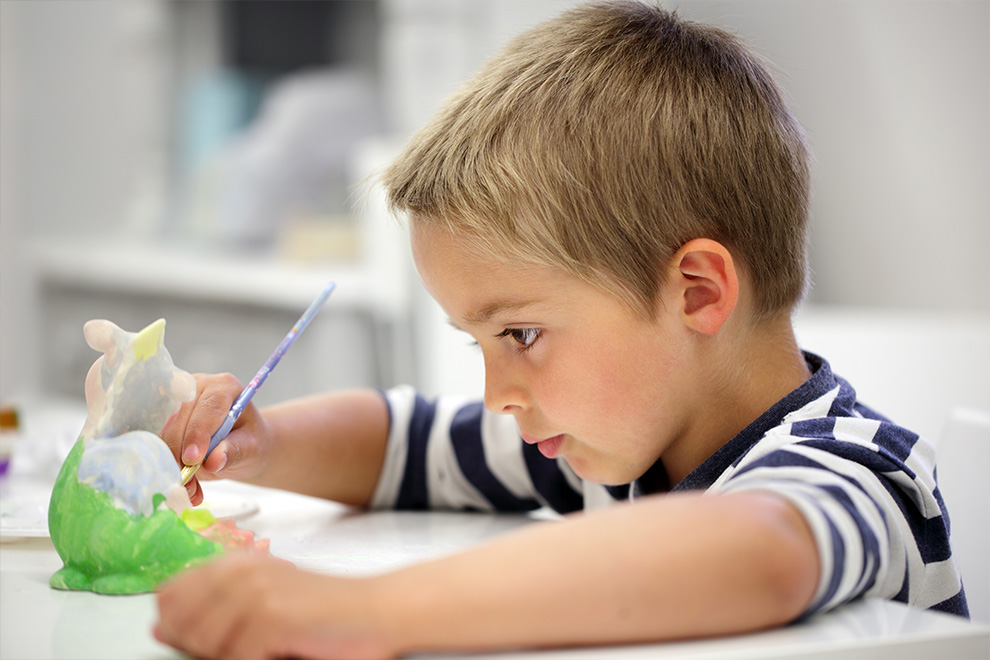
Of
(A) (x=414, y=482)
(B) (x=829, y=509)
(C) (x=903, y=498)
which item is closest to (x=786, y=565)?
(B) (x=829, y=509)

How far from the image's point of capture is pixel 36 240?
2.90 meters

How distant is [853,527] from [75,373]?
8.76 feet

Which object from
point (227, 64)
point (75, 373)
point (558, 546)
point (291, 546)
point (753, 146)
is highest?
point (227, 64)

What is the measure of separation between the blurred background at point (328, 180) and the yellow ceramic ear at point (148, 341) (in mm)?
766

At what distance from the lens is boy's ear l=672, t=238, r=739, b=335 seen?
23.5 inches

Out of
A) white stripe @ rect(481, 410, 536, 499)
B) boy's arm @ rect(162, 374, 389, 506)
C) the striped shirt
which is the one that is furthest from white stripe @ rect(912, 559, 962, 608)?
boy's arm @ rect(162, 374, 389, 506)

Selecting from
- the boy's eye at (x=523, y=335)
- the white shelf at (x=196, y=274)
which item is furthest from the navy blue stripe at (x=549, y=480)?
the white shelf at (x=196, y=274)

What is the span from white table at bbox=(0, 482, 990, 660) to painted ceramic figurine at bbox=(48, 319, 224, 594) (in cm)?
2

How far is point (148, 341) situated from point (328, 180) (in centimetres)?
224

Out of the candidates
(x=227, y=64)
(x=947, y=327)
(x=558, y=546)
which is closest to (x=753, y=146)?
(x=558, y=546)

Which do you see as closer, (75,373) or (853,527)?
(853,527)

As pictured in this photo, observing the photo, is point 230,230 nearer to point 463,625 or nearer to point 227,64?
point 227,64

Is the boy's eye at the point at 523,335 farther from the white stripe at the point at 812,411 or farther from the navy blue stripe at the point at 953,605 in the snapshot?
the navy blue stripe at the point at 953,605

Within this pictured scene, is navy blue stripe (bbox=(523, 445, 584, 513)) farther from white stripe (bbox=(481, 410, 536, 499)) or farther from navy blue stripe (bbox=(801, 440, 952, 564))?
navy blue stripe (bbox=(801, 440, 952, 564))
